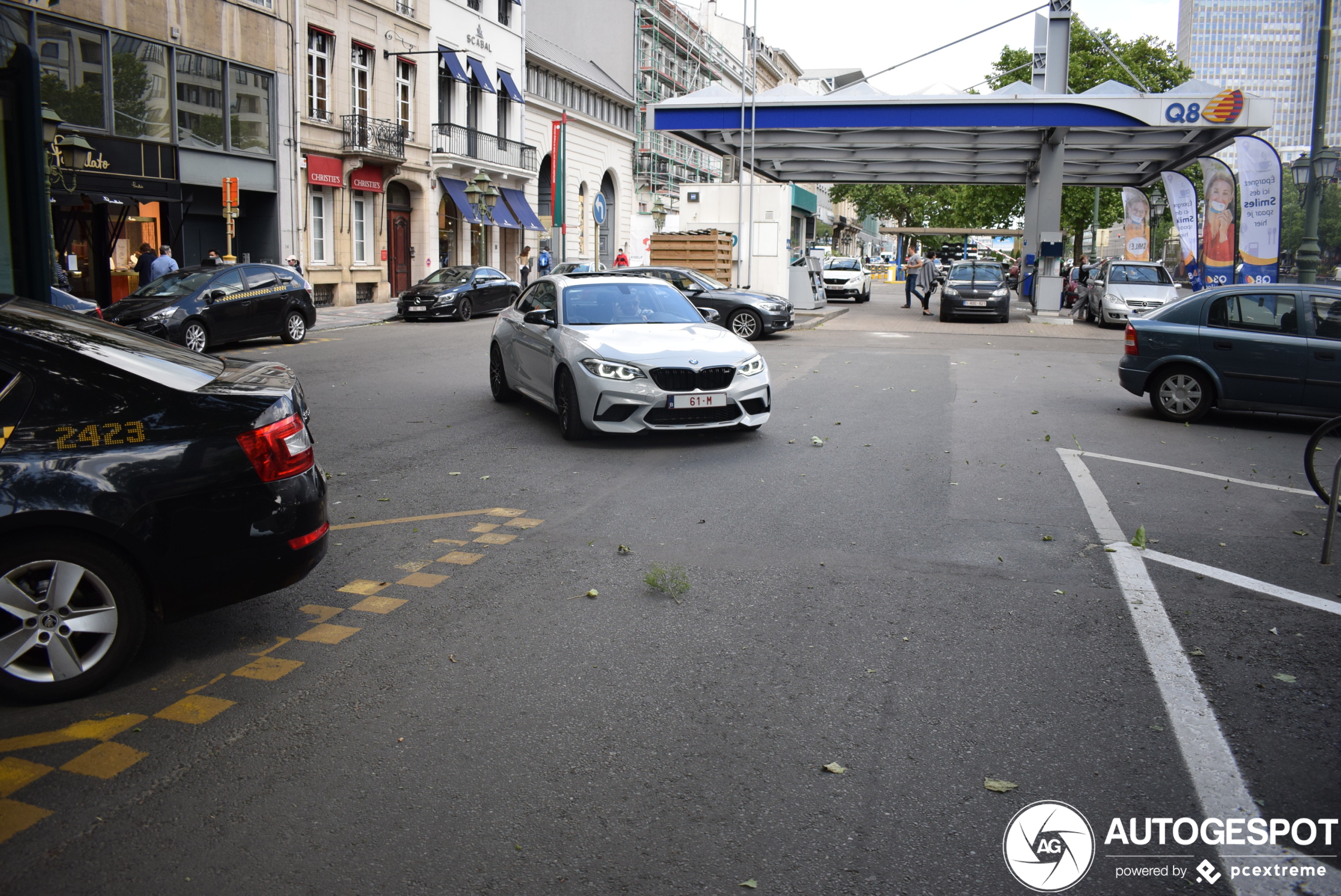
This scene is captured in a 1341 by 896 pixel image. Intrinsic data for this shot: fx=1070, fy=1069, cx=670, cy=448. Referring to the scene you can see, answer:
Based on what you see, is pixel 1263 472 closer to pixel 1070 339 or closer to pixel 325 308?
pixel 1070 339

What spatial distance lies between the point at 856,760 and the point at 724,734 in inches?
19.0

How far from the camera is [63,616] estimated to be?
4.03 meters

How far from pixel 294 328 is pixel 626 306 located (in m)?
12.7

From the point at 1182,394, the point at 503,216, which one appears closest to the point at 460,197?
the point at 503,216

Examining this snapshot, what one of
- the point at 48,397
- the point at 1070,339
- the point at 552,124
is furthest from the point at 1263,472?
the point at 552,124

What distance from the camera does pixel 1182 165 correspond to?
117 feet

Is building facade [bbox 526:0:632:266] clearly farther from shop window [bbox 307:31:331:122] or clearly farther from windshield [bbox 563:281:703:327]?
windshield [bbox 563:281:703:327]

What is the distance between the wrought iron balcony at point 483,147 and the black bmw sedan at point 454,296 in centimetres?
1081

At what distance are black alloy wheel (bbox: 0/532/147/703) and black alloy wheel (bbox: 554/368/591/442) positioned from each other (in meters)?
5.56

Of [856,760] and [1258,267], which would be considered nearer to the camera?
[856,760]

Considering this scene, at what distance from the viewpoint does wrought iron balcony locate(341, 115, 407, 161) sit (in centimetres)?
3397

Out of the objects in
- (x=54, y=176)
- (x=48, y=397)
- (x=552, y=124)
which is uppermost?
(x=552, y=124)

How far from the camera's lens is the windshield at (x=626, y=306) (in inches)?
411

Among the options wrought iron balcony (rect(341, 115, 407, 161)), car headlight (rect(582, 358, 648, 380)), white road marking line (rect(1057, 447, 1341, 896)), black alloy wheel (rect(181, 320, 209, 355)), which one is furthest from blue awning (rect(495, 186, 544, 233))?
white road marking line (rect(1057, 447, 1341, 896))
